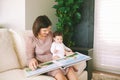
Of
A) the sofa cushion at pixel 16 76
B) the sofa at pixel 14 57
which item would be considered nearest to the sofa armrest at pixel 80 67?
the sofa at pixel 14 57

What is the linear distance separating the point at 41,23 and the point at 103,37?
1.64m

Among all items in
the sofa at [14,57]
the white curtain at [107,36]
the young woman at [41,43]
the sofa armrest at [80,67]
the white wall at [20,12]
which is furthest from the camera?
the white curtain at [107,36]

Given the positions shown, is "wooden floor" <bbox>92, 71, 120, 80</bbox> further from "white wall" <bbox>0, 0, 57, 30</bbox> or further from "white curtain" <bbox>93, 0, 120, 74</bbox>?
"white wall" <bbox>0, 0, 57, 30</bbox>

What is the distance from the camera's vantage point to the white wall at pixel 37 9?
2.94 meters

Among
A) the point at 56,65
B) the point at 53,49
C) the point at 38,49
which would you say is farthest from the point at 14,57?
the point at 56,65

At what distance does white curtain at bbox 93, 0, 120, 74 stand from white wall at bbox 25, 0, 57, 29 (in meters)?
0.78

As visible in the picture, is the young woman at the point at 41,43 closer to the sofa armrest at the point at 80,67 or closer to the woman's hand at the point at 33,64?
the woman's hand at the point at 33,64

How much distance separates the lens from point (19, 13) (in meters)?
2.95

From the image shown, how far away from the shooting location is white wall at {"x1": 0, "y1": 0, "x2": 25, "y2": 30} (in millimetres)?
2926

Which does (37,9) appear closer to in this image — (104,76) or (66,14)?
(66,14)

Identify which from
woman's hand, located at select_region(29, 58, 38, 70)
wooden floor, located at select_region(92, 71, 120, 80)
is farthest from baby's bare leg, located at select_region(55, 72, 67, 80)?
wooden floor, located at select_region(92, 71, 120, 80)

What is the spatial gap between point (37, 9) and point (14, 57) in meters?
1.19

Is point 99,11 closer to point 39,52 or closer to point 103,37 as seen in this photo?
point 103,37

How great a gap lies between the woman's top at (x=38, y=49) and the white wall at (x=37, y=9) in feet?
3.11
